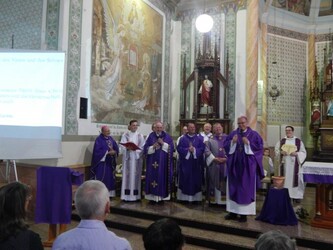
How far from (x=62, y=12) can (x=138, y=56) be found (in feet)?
9.29

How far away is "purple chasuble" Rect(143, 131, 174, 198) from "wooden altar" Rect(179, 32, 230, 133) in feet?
10.8

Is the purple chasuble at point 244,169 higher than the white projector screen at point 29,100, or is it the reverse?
the white projector screen at point 29,100

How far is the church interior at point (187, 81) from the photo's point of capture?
551 centimetres

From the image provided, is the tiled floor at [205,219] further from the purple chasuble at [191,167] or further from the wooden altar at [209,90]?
the wooden altar at [209,90]

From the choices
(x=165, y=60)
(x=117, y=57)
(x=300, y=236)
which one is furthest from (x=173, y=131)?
(x=300, y=236)

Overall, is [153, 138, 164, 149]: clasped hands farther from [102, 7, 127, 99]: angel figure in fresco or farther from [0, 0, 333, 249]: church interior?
[102, 7, 127, 99]: angel figure in fresco

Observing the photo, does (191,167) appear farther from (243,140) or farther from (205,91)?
(205,91)

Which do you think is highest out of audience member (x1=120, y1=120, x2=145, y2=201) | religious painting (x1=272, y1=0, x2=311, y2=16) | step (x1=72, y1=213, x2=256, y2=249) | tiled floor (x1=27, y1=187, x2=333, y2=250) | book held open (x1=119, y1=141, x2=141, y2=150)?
religious painting (x1=272, y1=0, x2=311, y2=16)

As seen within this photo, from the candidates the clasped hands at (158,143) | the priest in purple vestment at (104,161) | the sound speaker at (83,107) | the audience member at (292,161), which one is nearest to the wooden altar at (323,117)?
the audience member at (292,161)

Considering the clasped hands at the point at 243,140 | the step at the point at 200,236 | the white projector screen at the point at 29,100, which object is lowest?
the step at the point at 200,236

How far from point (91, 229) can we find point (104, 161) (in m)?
5.19

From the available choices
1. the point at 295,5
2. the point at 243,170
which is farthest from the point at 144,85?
the point at 295,5

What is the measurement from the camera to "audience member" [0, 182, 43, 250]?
1.89 m

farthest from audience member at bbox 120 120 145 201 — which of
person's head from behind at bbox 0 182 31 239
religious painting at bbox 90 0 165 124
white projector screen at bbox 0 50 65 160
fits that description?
person's head from behind at bbox 0 182 31 239
